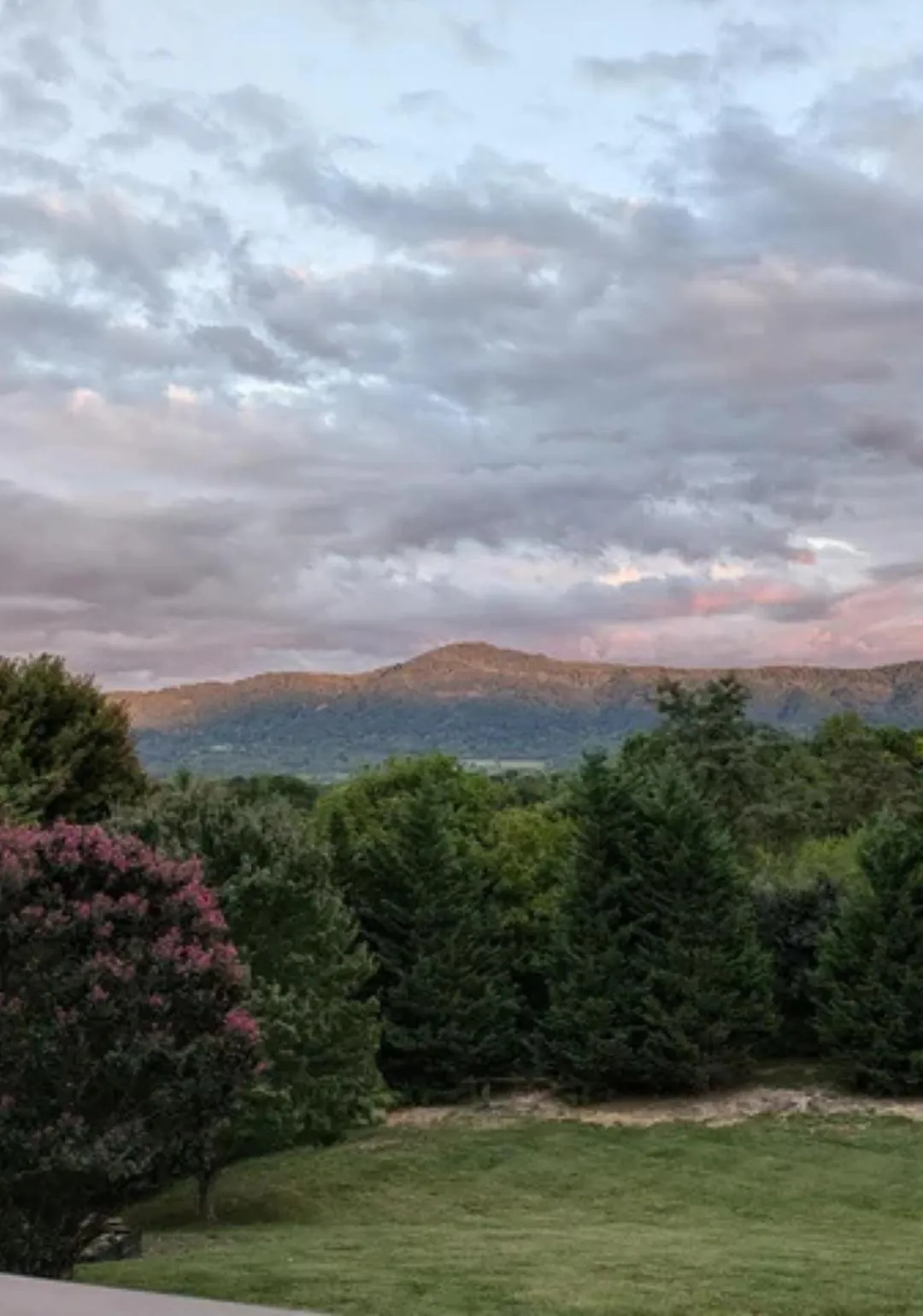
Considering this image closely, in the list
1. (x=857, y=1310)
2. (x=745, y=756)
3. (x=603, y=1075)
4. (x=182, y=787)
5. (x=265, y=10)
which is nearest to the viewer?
(x=857, y=1310)

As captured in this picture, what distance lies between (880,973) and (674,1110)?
434cm

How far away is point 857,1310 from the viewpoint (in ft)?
26.5

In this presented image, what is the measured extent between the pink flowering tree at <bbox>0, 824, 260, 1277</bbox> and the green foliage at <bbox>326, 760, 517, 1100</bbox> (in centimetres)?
1560

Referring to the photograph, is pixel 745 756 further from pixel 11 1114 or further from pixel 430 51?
pixel 11 1114

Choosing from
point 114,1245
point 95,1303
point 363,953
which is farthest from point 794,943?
point 95,1303

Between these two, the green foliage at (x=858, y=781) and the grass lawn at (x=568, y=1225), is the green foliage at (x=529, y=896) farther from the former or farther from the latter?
the green foliage at (x=858, y=781)

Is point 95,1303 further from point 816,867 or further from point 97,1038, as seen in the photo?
point 816,867

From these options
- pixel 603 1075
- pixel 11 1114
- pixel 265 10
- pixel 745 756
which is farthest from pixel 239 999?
pixel 745 756

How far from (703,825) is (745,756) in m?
21.4

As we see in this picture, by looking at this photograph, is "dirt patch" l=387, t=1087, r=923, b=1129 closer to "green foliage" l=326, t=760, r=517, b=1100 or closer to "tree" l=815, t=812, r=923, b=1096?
"tree" l=815, t=812, r=923, b=1096

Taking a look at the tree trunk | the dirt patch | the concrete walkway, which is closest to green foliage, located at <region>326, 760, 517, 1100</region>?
the dirt patch

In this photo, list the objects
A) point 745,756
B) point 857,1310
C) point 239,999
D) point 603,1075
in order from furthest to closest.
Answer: point 745,756 → point 603,1075 → point 239,999 → point 857,1310

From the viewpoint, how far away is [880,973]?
23.1m

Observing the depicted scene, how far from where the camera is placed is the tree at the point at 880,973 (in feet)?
74.5
